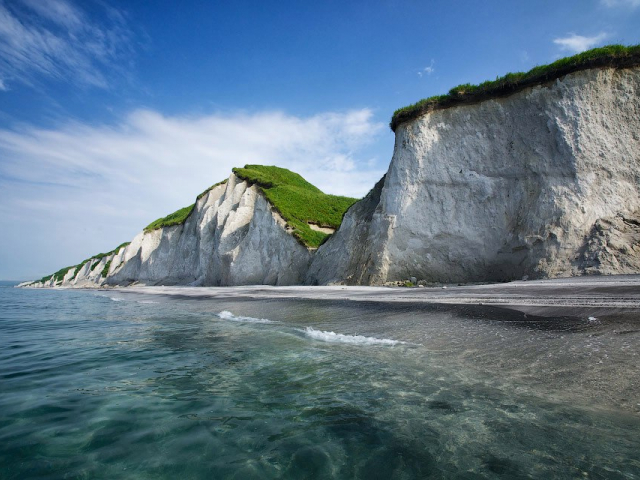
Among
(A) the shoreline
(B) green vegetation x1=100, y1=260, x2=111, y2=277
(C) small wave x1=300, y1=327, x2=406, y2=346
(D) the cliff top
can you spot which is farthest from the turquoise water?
(B) green vegetation x1=100, y1=260, x2=111, y2=277

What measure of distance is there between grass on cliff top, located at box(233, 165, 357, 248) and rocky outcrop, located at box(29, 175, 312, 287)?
78 centimetres

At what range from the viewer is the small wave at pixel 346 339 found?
22.6 ft

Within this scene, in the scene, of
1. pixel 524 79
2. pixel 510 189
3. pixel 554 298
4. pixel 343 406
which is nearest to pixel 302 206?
pixel 510 189

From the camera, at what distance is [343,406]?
157 inches

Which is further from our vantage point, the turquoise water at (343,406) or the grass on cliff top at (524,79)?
the grass on cliff top at (524,79)

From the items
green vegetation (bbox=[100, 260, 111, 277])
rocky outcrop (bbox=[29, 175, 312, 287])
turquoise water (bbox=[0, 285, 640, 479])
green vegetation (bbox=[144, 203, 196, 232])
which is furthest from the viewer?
green vegetation (bbox=[100, 260, 111, 277])

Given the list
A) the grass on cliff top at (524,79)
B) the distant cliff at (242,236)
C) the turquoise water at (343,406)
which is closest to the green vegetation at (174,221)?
the distant cliff at (242,236)

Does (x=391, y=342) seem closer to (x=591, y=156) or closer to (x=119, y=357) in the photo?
(x=119, y=357)

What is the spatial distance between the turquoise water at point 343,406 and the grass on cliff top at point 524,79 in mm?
16063

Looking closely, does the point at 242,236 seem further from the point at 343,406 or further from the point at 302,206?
the point at 343,406

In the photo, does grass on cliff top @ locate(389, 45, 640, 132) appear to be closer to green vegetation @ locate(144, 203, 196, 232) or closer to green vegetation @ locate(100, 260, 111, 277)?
green vegetation @ locate(144, 203, 196, 232)

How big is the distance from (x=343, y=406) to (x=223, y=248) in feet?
111

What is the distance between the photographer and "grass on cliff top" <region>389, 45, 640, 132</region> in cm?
1678

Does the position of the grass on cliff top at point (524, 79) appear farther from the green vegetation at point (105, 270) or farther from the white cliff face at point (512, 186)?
the green vegetation at point (105, 270)
